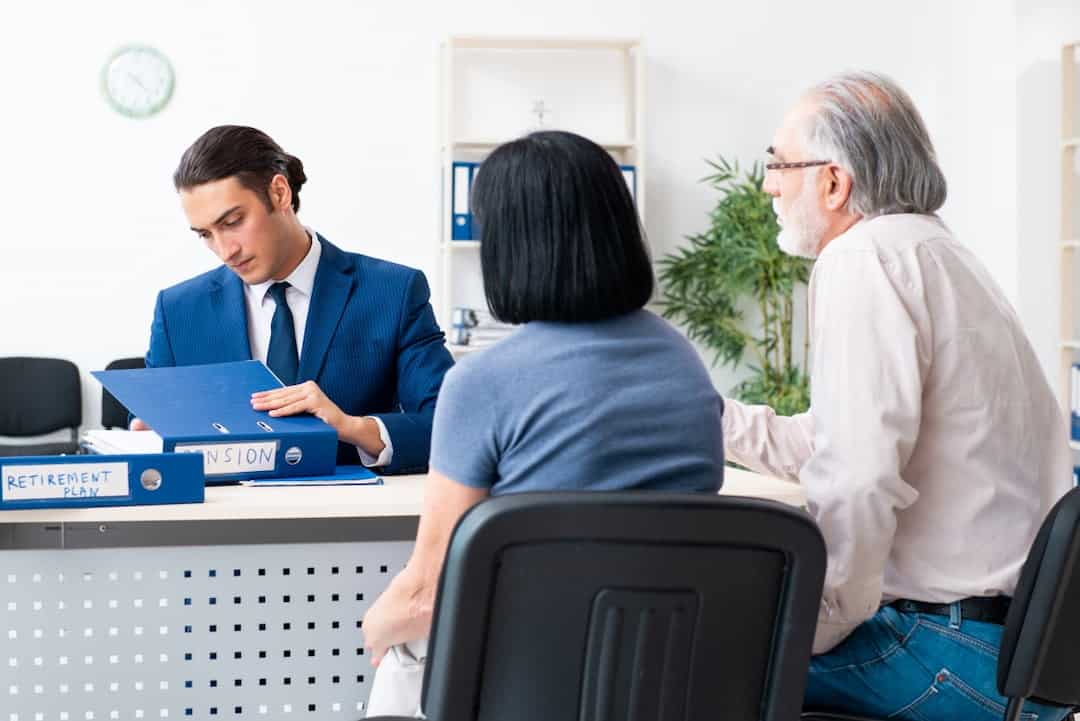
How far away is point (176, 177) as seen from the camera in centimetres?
258

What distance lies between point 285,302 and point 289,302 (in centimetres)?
1

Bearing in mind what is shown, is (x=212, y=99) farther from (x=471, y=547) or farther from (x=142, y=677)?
(x=471, y=547)

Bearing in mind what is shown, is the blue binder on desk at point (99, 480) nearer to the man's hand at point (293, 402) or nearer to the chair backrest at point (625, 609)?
the man's hand at point (293, 402)

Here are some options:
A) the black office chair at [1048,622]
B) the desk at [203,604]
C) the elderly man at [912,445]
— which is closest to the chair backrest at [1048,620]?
the black office chair at [1048,622]

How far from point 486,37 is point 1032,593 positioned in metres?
4.14

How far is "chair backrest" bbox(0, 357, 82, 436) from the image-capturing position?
5320 millimetres

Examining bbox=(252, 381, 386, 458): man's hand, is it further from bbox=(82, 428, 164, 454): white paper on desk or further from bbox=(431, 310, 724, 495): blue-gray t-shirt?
bbox=(431, 310, 724, 495): blue-gray t-shirt

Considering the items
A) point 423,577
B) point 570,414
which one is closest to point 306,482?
point 423,577

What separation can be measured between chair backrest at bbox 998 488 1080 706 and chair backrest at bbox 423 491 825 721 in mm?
416

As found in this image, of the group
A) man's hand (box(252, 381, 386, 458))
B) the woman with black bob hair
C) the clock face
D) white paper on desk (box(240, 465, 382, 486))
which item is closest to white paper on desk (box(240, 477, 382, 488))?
white paper on desk (box(240, 465, 382, 486))

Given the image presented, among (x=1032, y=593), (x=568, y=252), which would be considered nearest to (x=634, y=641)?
(x=568, y=252)

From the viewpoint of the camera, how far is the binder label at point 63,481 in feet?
6.10

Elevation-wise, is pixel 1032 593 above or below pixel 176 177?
below

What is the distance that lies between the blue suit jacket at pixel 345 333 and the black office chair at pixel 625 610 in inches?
53.4
